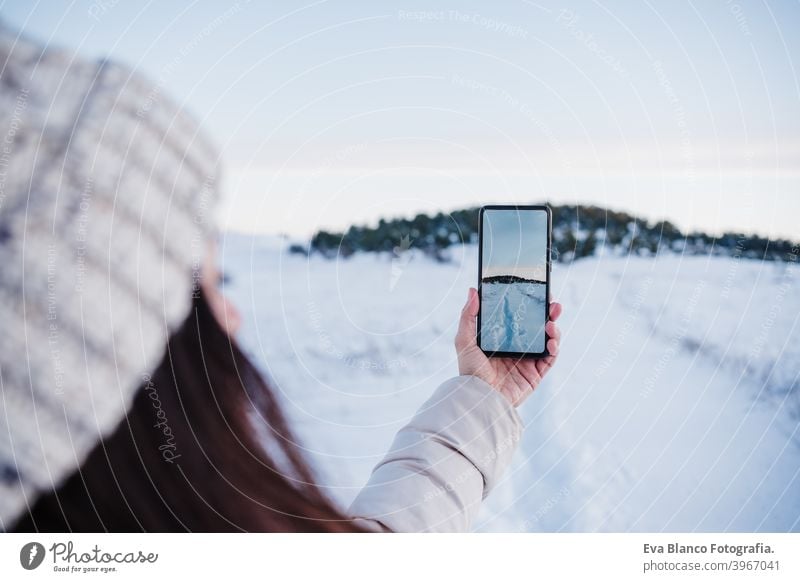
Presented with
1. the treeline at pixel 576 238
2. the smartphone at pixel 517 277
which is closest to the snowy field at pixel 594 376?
the treeline at pixel 576 238

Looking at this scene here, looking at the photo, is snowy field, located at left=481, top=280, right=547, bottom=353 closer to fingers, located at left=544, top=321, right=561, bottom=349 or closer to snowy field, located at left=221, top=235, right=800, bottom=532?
fingers, located at left=544, top=321, right=561, bottom=349

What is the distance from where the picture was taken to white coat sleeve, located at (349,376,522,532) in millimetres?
677

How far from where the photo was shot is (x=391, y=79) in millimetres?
935

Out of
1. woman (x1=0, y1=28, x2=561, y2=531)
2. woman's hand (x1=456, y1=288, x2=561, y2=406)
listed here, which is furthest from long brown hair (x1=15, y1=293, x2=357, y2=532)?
woman's hand (x1=456, y1=288, x2=561, y2=406)

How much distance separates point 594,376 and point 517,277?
0.23 metres

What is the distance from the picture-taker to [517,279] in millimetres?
832

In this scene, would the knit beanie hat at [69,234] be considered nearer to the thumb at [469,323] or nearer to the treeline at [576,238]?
the treeline at [576,238]

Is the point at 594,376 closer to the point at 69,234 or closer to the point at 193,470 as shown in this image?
the point at 193,470

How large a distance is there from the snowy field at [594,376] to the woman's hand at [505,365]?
13 centimetres

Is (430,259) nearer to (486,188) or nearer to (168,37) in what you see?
(486,188)

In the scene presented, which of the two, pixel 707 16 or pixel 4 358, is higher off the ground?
pixel 707 16

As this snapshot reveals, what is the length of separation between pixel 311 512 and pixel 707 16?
2.58 feet

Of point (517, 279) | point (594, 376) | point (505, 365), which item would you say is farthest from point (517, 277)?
point (594, 376)
